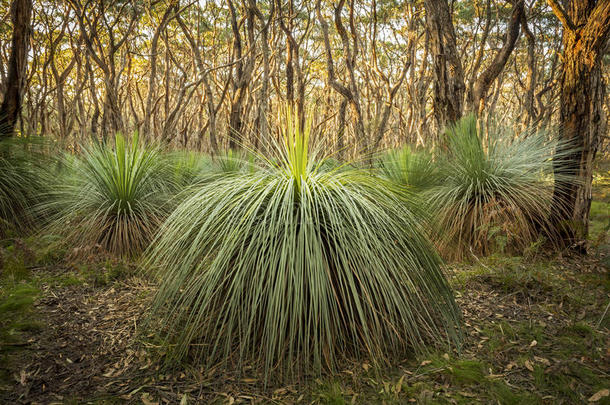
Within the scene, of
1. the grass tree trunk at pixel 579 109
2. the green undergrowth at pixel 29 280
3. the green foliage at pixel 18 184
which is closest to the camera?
the green undergrowth at pixel 29 280

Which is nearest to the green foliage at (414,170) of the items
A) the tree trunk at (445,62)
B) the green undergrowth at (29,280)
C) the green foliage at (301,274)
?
the tree trunk at (445,62)

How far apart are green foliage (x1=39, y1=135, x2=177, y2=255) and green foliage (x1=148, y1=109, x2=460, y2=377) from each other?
160cm

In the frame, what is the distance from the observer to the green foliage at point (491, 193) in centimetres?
343

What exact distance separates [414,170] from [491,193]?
3.71 feet

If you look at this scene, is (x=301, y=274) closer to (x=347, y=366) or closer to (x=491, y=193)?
(x=347, y=366)

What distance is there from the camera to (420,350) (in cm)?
180

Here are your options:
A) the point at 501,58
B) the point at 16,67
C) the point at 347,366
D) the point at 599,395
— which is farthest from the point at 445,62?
the point at 16,67

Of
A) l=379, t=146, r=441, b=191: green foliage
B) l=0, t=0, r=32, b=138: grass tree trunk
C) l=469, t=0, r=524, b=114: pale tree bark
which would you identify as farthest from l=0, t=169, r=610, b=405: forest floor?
l=469, t=0, r=524, b=114: pale tree bark

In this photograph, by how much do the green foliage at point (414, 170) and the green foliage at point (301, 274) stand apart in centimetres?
250

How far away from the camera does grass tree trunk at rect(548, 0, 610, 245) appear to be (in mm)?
3225

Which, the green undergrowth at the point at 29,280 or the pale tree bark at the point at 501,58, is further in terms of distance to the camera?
the pale tree bark at the point at 501,58

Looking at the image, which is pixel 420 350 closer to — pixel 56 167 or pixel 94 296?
pixel 94 296

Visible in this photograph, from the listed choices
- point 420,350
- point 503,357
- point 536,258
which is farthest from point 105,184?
point 536,258

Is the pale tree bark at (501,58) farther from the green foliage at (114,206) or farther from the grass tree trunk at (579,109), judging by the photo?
the green foliage at (114,206)
